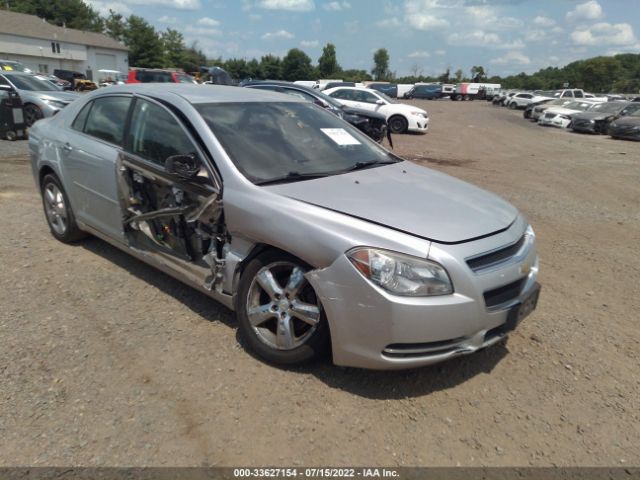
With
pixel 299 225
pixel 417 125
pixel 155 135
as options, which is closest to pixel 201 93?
pixel 155 135

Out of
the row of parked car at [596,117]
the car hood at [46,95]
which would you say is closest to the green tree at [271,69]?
the row of parked car at [596,117]

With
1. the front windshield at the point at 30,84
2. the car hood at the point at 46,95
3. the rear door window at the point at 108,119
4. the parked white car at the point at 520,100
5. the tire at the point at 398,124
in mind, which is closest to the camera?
the rear door window at the point at 108,119

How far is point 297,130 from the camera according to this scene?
3.73 meters

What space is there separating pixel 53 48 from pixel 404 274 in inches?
2871

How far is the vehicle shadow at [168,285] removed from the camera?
11.9 feet

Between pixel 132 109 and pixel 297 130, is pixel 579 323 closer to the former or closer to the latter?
pixel 297 130

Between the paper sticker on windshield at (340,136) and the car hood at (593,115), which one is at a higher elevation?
the paper sticker on windshield at (340,136)

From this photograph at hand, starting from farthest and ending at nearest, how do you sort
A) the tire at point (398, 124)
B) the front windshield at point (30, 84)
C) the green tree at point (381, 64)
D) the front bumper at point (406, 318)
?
the green tree at point (381, 64) < the tire at point (398, 124) < the front windshield at point (30, 84) < the front bumper at point (406, 318)

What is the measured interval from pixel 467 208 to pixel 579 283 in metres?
2.15

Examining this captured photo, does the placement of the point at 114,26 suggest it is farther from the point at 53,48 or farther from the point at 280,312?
the point at 280,312

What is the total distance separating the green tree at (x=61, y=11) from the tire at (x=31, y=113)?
8052cm

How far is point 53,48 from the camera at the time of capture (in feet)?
202

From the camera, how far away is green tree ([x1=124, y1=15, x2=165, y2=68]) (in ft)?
254

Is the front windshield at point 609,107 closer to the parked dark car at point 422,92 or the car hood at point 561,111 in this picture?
the car hood at point 561,111
